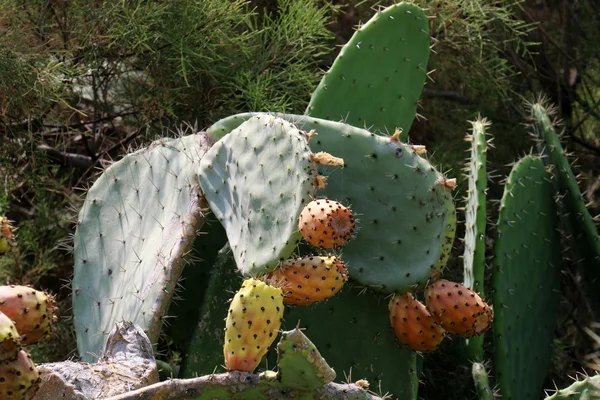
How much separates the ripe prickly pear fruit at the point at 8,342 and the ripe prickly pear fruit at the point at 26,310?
408 millimetres

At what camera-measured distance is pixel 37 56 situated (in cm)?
296

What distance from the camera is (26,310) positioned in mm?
2109

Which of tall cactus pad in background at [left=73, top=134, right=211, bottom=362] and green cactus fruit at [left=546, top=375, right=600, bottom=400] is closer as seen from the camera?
green cactus fruit at [left=546, top=375, right=600, bottom=400]

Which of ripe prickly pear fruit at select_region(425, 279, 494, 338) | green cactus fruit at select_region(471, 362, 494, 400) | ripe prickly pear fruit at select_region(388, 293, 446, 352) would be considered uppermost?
ripe prickly pear fruit at select_region(425, 279, 494, 338)

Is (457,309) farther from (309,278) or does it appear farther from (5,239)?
(5,239)

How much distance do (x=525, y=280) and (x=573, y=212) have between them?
0.30 metres

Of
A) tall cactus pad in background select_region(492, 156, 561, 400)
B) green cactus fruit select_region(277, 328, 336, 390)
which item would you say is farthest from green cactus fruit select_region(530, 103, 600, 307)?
green cactus fruit select_region(277, 328, 336, 390)

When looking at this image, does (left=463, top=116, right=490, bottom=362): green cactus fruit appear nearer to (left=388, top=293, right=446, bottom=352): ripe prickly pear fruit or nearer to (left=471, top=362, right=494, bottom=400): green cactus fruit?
(left=471, top=362, right=494, bottom=400): green cactus fruit

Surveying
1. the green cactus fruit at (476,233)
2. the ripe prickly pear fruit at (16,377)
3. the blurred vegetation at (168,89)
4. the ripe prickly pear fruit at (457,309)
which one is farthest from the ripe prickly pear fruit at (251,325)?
the blurred vegetation at (168,89)

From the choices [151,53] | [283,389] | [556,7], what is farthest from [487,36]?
[283,389]

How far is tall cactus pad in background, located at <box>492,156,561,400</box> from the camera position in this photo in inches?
112

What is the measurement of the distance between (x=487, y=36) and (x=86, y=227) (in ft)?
6.21

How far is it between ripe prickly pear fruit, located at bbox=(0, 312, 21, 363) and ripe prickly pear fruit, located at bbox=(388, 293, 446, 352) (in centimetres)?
120

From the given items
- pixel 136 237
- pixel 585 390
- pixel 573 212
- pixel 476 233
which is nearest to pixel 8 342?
pixel 136 237
